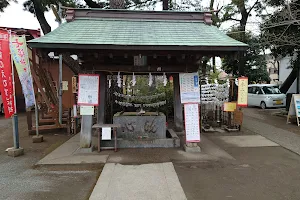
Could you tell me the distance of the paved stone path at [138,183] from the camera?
4.14 m

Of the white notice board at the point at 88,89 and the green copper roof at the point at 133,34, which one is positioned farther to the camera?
the white notice board at the point at 88,89

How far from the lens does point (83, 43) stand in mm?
5531

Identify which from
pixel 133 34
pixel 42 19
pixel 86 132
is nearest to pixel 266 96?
pixel 133 34

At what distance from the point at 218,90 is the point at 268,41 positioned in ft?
12.0

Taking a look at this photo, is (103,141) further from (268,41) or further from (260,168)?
(268,41)

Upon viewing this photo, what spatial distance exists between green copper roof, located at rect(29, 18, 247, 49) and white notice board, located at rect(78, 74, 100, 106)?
47.9 inches

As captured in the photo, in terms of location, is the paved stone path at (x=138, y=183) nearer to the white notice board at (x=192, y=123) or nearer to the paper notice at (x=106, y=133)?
the paper notice at (x=106, y=133)

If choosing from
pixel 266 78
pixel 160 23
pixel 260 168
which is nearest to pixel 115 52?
pixel 160 23

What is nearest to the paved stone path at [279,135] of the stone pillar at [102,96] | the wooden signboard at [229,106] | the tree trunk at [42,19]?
the wooden signboard at [229,106]

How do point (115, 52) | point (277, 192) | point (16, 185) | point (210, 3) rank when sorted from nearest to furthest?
1. point (277, 192)
2. point (16, 185)
3. point (115, 52)
4. point (210, 3)

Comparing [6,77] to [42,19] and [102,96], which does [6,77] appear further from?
[42,19]

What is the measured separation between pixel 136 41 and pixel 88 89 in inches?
80.4

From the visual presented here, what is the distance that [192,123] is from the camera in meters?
6.74

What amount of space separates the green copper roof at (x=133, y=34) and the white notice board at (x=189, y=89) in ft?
3.85
